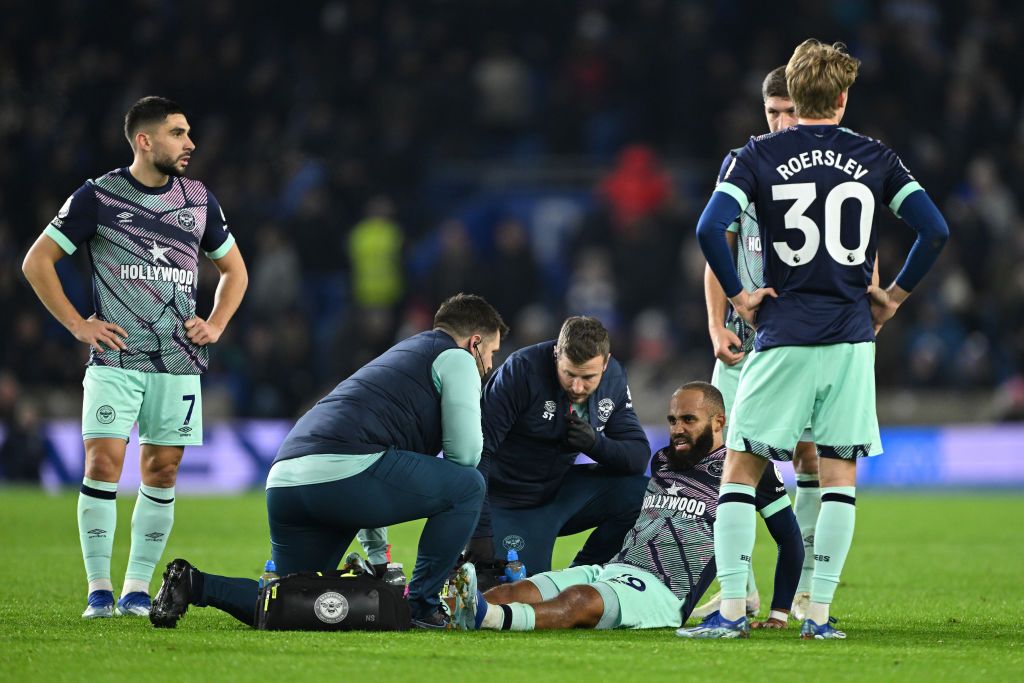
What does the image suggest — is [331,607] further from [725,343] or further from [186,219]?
[186,219]

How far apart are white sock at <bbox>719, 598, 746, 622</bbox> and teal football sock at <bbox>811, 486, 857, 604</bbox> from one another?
0.28m

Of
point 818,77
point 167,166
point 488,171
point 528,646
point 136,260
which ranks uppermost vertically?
point 488,171

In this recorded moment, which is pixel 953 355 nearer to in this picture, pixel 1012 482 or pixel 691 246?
pixel 1012 482

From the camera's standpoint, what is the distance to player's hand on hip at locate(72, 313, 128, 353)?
6500mm

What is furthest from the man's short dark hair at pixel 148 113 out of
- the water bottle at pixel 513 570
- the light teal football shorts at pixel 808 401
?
the light teal football shorts at pixel 808 401

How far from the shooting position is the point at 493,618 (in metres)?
5.93

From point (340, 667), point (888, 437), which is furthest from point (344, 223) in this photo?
point (340, 667)

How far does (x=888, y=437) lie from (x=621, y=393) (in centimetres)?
980

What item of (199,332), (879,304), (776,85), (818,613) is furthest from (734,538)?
(199,332)

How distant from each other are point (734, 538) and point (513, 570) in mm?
1230

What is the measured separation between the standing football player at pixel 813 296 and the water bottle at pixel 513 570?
3.62 feet

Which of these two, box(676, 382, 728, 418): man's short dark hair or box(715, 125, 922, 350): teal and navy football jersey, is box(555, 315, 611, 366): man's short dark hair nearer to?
box(676, 382, 728, 418): man's short dark hair

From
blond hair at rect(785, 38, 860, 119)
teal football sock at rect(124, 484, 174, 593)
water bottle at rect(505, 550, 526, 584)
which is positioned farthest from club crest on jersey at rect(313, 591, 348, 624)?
blond hair at rect(785, 38, 860, 119)

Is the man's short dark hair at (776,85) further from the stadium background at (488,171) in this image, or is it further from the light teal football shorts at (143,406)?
the stadium background at (488,171)
